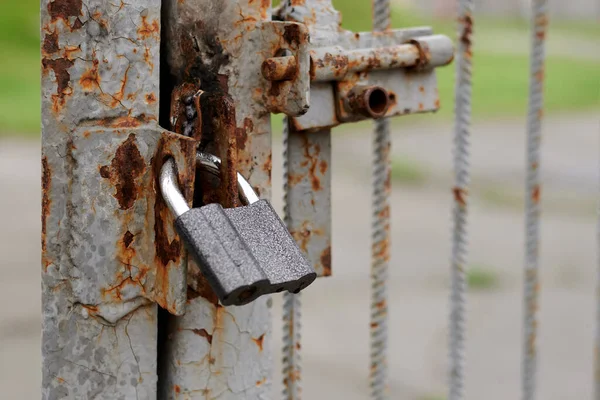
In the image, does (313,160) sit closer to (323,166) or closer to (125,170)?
(323,166)

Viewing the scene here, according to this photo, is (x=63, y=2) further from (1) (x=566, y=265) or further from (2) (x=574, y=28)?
(2) (x=574, y=28)

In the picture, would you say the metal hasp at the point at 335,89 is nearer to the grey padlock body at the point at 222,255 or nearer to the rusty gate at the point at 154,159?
the rusty gate at the point at 154,159

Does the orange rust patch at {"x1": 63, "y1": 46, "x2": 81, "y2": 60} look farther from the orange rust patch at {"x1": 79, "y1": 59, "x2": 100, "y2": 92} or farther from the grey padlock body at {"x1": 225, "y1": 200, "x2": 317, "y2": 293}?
the grey padlock body at {"x1": 225, "y1": 200, "x2": 317, "y2": 293}

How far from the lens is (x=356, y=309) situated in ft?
11.3

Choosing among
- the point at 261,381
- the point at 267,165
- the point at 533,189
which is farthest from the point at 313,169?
the point at 533,189

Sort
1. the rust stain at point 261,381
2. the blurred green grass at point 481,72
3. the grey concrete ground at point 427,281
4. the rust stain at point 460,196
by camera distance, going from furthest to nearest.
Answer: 1. the blurred green grass at point 481,72
2. the grey concrete ground at point 427,281
3. the rust stain at point 460,196
4. the rust stain at point 261,381

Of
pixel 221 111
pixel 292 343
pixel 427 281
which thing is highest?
pixel 221 111

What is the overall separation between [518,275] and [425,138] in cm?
294

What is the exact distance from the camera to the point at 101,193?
2.44ft

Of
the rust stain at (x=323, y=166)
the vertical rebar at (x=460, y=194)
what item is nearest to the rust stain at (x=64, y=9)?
the rust stain at (x=323, y=166)

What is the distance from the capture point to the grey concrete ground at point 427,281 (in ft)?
9.57

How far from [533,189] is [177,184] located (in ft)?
2.01

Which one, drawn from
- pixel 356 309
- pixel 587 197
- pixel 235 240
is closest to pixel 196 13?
pixel 235 240

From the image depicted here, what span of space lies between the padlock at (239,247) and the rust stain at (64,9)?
143 mm
